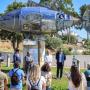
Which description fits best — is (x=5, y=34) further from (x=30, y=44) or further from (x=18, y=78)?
(x=18, y=78)

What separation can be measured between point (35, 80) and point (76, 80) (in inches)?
55.1

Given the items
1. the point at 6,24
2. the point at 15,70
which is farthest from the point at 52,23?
the point at 15,70

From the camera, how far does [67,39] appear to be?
9019 cm

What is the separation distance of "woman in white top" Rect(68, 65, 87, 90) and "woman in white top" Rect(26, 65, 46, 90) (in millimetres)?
1030

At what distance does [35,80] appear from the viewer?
12602mm

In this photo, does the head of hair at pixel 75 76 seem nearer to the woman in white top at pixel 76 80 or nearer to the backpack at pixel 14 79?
the woman in white top at pixel 76 80

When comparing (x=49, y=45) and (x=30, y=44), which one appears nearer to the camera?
(x=30, y=44)

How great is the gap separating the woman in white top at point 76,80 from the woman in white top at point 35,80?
103 cm

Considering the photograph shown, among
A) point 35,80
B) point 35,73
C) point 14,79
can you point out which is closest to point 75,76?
point 35,80

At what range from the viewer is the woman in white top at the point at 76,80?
13.3 metres

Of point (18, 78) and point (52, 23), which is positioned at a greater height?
point (52, 23)

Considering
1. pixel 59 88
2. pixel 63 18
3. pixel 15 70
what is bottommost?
pixel 59 88

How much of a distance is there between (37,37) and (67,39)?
57.8m

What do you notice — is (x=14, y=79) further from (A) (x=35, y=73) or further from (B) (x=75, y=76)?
Answer: (B) (x=75, y=76)
